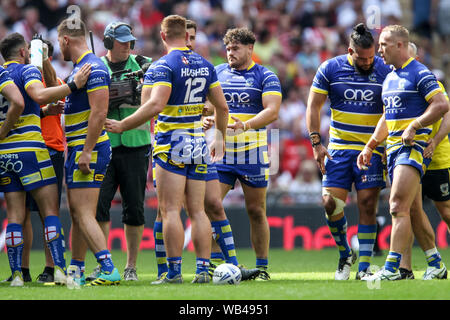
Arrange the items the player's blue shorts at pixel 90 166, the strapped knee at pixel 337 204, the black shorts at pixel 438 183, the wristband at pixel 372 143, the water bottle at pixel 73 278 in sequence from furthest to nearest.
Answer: the black shorts at pixel 438 183
the strapped knee at pixel 337 204
the wristband at pixel 372 143
the player's blue shorts at pixel 90 166
the water bottle at pixel 73 278

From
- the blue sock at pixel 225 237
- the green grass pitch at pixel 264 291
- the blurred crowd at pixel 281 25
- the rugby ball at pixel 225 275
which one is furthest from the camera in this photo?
the blurred crowd at pixel 281 25

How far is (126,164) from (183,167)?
1.58 m

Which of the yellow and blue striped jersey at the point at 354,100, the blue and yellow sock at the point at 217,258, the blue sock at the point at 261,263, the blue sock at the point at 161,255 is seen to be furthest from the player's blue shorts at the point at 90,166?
the yellow and blue striped jersey at the point at 354,100

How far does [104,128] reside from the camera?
7.69 metres

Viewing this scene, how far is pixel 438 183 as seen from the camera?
8750 mm

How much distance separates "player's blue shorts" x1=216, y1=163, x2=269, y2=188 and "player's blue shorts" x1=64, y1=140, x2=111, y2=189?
5.75 feet

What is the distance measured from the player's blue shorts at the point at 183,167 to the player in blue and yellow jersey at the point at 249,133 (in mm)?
1330

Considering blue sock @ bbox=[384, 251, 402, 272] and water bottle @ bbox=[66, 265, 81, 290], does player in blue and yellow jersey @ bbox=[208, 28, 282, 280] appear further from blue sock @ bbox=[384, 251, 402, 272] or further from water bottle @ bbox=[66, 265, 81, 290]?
water bottle @ bbox=[66, 265, 81, 290]

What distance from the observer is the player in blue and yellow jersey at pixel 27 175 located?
25.5 ft

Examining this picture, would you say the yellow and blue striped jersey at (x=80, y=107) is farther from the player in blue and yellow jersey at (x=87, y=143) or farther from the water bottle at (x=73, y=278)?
the water bottle at (x=73, y=278)

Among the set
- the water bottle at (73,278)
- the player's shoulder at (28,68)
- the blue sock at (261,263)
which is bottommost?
the blue sock at (261,263)

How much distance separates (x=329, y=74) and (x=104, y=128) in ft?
8.38

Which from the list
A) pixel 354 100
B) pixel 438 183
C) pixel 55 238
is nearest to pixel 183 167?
pixel 55 238
